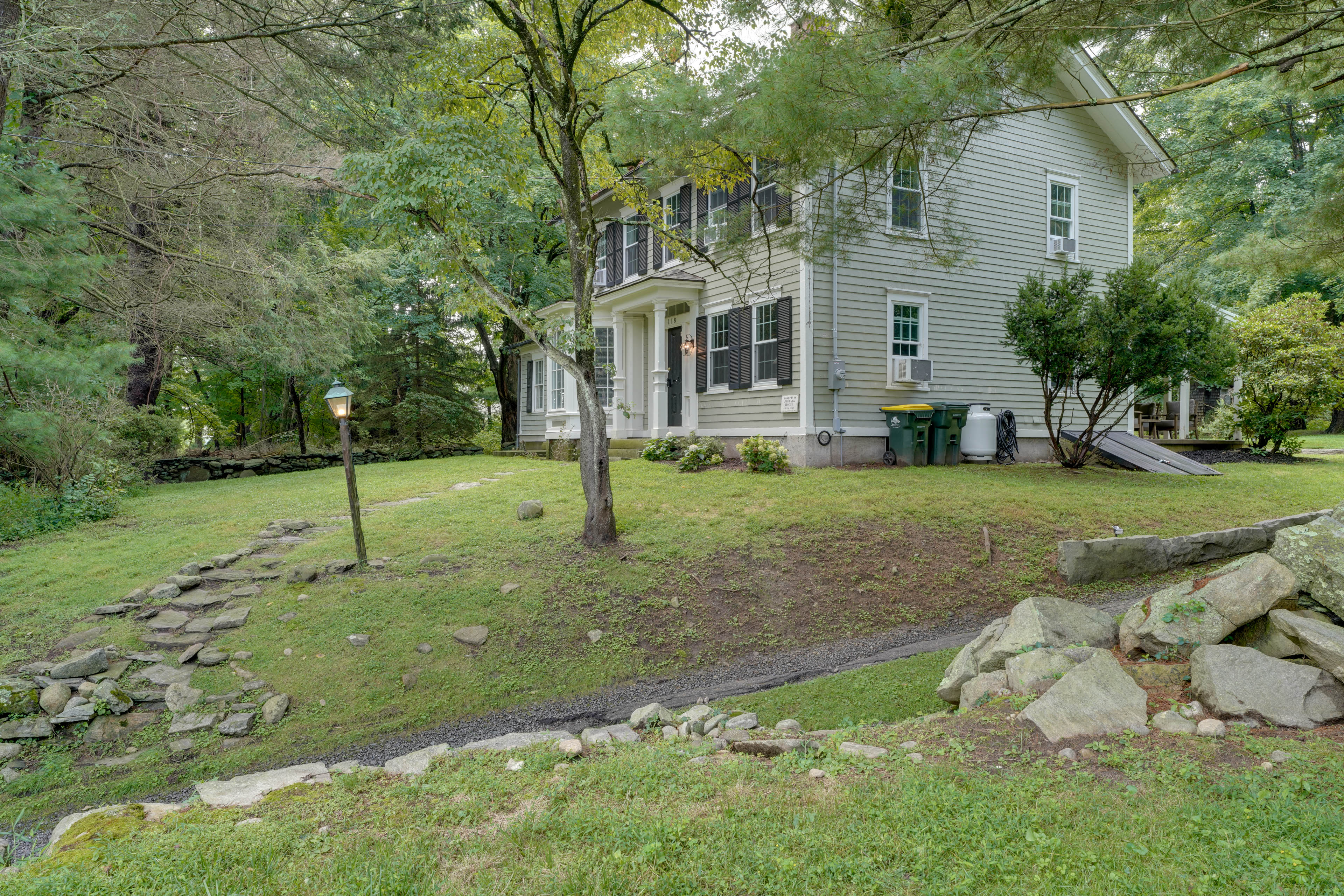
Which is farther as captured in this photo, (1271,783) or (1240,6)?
(1240,6)

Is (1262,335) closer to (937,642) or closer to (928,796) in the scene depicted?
(937,642)

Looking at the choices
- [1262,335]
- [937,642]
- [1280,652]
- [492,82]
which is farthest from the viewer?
[1262,335]

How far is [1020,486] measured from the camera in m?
9.95

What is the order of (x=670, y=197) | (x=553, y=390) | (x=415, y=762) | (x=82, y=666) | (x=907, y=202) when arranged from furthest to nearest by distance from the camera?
(x=553, y=390)
(x=670, y=197)
(x=907, y=202)
(x=82, y=666)
(x=415, y=762)

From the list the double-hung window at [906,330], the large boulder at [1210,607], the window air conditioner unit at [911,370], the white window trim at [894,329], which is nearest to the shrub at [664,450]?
the white window trim at [894,329]

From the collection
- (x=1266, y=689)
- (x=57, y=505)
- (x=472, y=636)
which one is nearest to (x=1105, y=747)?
(x=1266, y=689)

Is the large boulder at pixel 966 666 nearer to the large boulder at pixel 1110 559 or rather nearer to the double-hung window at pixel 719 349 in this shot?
the large boulder at pixel 1110 559

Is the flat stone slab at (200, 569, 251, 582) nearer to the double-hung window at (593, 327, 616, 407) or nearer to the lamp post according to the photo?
the lamp post

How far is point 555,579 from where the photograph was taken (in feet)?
Answer: 22.3

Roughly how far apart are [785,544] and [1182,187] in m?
21.0

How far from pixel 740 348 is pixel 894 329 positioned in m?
2.72

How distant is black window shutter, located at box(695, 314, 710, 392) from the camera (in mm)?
13773

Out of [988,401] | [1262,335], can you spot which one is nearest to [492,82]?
[988,401]

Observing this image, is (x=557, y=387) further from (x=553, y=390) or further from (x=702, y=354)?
(x=702, y=354)
